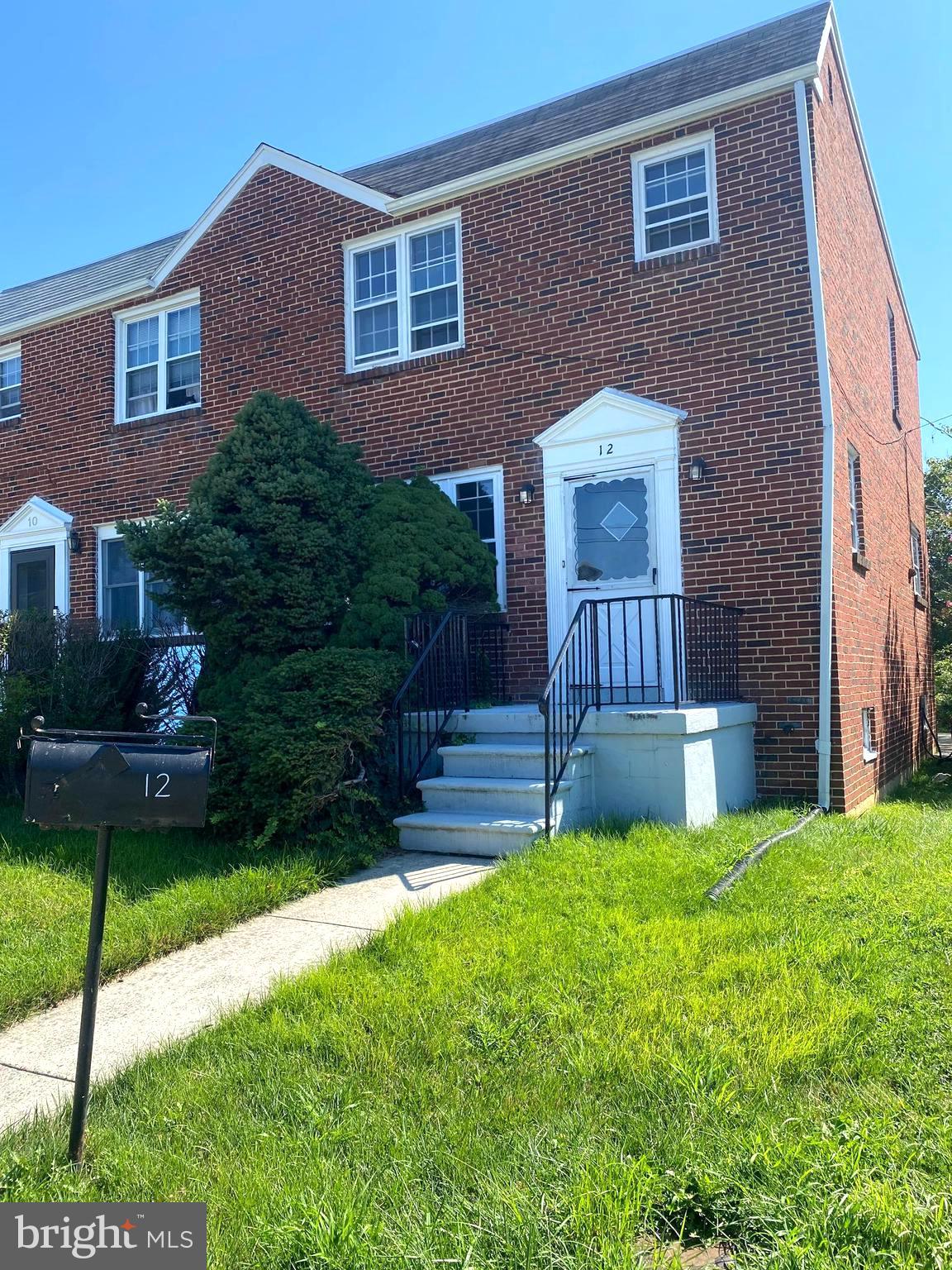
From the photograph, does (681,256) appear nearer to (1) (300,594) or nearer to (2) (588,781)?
(1) (300,594)

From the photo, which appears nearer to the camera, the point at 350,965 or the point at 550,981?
the point at 550,981

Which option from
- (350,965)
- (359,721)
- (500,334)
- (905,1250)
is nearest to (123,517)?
(500,334)

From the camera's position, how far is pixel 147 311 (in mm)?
12836

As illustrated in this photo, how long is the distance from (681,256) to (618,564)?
116 inches

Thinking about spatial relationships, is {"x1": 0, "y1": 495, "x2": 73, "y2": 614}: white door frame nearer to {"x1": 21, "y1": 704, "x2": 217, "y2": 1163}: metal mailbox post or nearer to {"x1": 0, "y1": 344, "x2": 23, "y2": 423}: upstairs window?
{"x1": 0, "y1": 344, "x2": 23, "y2": 423}: upstairs window

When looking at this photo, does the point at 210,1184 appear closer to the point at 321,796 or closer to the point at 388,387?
the point at 321,796

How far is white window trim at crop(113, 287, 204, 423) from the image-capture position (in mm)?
12445

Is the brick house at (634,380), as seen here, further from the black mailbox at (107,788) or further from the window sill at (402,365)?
the black mailbox at (107,788)

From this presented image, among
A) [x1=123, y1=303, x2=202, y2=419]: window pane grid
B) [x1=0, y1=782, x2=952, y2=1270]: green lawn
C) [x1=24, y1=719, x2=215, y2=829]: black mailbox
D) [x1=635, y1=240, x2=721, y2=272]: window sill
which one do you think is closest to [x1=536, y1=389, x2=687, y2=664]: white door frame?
[x1=635, y1=240, x2=721, y2=272]: window sill

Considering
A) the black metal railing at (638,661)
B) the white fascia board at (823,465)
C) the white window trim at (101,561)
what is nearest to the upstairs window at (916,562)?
the white fascia board at (823,465)

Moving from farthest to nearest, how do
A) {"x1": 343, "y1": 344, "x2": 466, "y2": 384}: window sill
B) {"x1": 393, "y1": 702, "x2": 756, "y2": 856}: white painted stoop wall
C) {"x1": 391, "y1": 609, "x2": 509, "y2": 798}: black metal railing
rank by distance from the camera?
{"x1": 343, "y1": 344, "x2": 466, "y2": 384}: window sill < {"x1": 391, "y1": 609, "x2": 509, "y2": 798}: black metal railing < {"x1": 393, "y1": 702, "x2": 756, "y2": 856}: white painted stoop wall

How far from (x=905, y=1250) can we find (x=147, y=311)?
43.4 ft

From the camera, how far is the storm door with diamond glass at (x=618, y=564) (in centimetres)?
885

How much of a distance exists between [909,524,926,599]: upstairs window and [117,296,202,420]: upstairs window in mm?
9989
